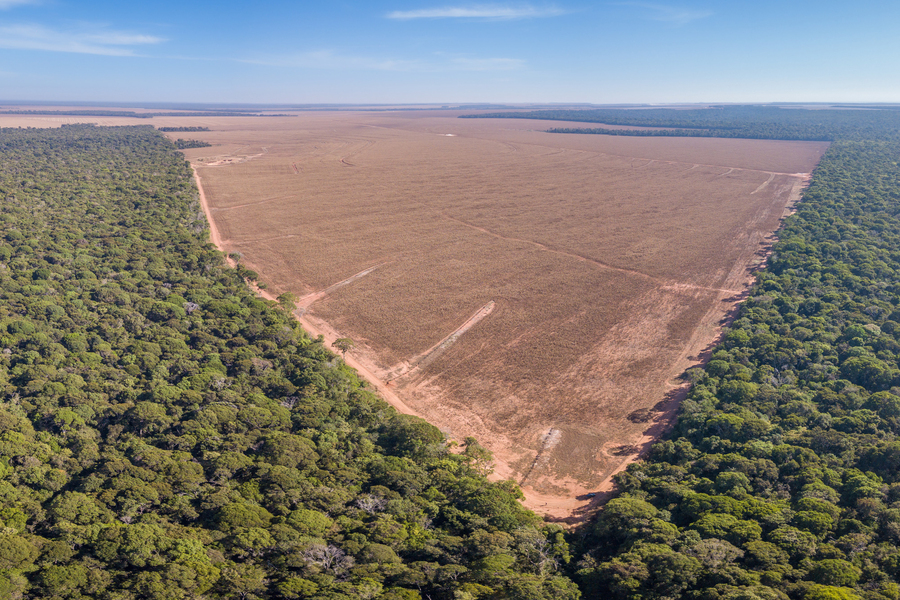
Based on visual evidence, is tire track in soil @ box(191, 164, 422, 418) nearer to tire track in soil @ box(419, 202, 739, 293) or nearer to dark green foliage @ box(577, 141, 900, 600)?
dark green foliage @ box(577, 141, 900, 600)

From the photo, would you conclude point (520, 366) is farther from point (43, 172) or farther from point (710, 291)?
point (43, 172)

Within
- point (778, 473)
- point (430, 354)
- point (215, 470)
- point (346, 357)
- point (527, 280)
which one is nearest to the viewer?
point (215, 470)

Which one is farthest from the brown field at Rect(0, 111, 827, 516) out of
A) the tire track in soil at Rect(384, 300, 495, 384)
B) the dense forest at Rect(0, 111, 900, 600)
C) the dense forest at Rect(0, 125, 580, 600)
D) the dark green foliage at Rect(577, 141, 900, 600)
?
the dense forest at Rect(0, 125, 580, 600)

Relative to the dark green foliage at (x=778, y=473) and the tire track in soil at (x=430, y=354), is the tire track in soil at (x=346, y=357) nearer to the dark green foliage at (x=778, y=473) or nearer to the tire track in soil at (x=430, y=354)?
the tire track in soil at (x=430, y=354)

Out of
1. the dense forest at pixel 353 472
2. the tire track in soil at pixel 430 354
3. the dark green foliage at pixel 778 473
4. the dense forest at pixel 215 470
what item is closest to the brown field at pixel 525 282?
the tire track in soil at pixel 430 354

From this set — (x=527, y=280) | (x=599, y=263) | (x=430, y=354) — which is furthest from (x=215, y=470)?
(x=599, y=263)

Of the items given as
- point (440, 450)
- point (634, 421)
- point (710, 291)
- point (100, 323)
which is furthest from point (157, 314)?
point (710, 291)

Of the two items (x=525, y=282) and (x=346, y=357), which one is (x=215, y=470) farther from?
(x=525, y=282)
